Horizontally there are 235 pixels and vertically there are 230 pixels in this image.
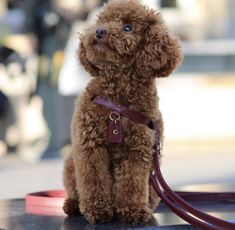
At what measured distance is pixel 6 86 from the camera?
10.9m

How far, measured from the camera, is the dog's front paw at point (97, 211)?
2967 millimetres

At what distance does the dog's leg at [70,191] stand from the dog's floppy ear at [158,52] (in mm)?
570

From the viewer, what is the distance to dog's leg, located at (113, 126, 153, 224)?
3000 mm

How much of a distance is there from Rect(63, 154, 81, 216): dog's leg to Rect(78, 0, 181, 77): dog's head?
0.49 metres

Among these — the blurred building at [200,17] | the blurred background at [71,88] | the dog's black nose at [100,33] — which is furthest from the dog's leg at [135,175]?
the blurred building at [200,17]

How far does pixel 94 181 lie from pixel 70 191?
29 cm

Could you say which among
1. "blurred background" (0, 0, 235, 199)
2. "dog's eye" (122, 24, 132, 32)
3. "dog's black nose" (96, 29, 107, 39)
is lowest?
"blurred background" (0, 0, 235, 199)

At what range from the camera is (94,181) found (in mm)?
3008

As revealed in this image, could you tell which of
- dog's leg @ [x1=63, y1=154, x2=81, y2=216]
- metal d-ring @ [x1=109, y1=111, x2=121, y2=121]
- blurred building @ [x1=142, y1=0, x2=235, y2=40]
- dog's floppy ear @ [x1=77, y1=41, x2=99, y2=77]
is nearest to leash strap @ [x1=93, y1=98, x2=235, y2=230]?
metal d-ring @ [x1=109, y1=111, x2=121, y2=121]

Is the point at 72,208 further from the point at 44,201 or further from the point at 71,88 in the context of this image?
the point at 71,88

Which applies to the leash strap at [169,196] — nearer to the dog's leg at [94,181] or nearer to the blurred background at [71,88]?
the dog's leg at [94,181]

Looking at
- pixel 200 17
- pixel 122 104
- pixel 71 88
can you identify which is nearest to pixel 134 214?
pixel 122 104

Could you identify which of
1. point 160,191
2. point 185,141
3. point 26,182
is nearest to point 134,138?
point 160,191

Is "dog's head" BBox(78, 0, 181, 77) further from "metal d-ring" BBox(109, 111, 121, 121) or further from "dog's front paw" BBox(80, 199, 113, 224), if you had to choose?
"dog's front paw" BBox(80, 199, 113, 224)
